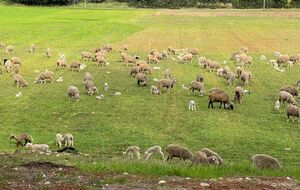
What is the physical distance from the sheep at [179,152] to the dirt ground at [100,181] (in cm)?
453

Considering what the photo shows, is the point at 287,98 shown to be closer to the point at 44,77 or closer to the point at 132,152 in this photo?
the point at 132,152

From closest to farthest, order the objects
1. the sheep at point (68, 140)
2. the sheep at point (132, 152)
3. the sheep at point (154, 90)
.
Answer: the sheep at point (132, 152), the sheep at point (68, 140), the sheep at point (154, 90)

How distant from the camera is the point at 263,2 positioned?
142875 millimetres

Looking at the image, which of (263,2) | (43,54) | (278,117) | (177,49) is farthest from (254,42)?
(263,2)

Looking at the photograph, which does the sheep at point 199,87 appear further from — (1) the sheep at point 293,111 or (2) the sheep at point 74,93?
(2) the sheep at point 74,93

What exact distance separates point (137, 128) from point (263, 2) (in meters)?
126

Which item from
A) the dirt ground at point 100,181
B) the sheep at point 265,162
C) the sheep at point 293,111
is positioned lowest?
the sheep at point 293,111

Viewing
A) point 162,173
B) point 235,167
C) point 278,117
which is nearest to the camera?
point 162,173

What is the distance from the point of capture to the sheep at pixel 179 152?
717 inches

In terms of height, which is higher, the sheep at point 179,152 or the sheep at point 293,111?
the sheep at point 179,152

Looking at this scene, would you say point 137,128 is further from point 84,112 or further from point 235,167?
point 235,167

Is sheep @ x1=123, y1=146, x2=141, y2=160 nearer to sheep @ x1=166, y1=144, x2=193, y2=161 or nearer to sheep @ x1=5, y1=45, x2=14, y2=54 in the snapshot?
sheep @ x1=166, y1=144, x2=193, y2=161

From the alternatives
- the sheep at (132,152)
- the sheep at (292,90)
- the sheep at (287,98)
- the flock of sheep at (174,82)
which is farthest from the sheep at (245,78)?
the sheep at (132,152)

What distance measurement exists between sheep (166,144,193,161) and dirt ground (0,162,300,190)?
4528 mm
